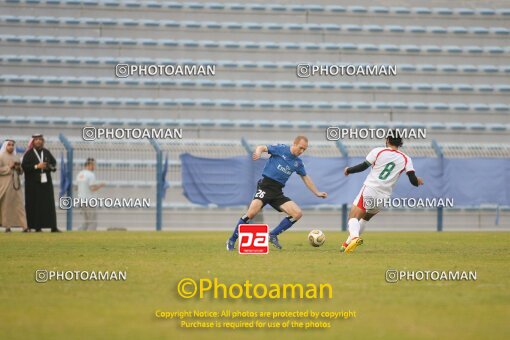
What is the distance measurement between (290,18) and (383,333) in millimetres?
27256

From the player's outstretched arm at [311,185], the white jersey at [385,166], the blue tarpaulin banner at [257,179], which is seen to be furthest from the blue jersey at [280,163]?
the blue tarpaulin banner at [257,179]

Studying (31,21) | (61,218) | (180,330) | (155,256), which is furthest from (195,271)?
(31,21)

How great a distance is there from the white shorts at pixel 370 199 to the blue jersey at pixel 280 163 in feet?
4.59

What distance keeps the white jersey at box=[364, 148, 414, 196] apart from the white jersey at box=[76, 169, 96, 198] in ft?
39.8

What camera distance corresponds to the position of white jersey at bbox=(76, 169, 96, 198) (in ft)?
84.6

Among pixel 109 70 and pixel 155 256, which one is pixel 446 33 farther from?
pixel 155 256

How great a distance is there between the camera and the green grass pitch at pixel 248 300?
7.32 m

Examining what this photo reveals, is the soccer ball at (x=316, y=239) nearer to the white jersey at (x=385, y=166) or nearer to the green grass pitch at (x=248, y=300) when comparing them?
the green grass pitch at (x=248, y=300)

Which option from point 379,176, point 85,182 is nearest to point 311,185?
point 379,176

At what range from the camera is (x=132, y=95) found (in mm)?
31391

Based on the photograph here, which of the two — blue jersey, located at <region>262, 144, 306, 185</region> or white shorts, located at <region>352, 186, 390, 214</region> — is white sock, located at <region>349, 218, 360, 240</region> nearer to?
white shorts, located at <region>352, 186, 390, 214</region>

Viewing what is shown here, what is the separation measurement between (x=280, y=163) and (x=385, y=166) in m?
1.82

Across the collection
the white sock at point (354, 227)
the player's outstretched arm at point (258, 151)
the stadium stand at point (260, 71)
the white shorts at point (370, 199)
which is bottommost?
the white sock at point (354, 227)

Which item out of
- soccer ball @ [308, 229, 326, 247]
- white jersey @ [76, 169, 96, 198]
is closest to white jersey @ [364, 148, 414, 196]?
soccer ball @ [308, 229, 326, 247]
